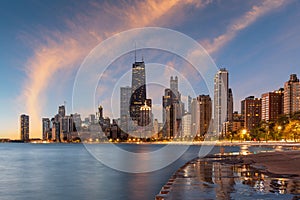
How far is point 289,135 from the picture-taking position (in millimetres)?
145250

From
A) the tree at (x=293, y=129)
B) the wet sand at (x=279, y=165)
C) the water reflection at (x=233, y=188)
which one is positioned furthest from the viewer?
the tree at (x=293, y=129)

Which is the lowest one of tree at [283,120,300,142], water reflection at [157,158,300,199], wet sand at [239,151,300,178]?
tree at [283,120,300,142]

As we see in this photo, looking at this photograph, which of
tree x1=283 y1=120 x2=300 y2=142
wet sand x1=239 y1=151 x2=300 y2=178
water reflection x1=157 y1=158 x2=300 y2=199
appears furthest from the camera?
tree x1=283 y1=120 x2=300 y2=142

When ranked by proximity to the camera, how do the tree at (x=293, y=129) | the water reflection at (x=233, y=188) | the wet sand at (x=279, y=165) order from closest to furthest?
the water reflection at (x=233, y=188), the wet sand at (x=279, y=165), the tree at (x=293, y=129)

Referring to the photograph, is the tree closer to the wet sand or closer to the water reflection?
the wet sand

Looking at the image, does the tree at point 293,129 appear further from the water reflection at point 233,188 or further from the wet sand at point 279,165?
the water reflection at point 233,188

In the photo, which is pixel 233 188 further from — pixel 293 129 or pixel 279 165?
pixel 293 129

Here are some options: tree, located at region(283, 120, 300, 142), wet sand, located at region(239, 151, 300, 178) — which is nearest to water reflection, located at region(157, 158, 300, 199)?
wet sand, located at region(239, 151, 300, 178)

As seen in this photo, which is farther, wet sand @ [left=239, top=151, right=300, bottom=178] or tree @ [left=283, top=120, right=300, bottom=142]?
tree @ [left=283, top=120, right=300, bottom=142]

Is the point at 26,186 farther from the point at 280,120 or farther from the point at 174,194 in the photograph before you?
the point at 280,120

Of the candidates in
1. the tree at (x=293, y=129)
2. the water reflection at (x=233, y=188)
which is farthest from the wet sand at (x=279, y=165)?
the tree at (x=293, y=129)

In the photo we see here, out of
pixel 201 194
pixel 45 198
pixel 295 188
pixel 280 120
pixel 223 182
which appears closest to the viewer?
pixel 201 194

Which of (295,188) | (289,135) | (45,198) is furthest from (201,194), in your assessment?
(289,135)

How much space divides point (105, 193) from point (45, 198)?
4.41 meters
